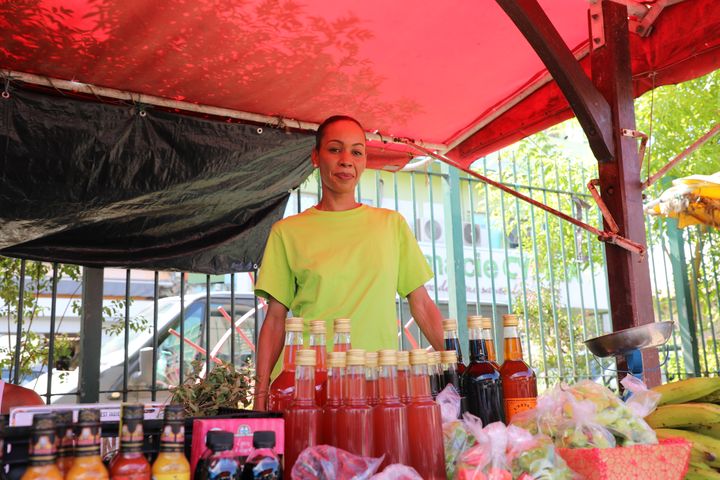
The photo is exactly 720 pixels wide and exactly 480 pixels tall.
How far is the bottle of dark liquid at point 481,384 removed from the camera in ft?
4.61

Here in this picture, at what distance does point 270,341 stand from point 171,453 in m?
1.21

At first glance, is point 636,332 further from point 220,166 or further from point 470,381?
point 220,166

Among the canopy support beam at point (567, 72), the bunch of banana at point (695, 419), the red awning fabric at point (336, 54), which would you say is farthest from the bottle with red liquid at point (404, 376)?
the red awning fabric at point (336, 54)

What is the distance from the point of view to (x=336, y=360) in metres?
1.16

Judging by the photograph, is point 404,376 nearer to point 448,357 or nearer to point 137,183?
point 448,357

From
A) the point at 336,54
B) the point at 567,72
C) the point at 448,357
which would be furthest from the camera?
the point at 336,54

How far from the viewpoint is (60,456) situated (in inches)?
34.5

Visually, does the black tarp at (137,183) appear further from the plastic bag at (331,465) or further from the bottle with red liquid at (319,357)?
the plastic bag at (331,465)

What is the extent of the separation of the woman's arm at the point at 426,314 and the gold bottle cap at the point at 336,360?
100cm

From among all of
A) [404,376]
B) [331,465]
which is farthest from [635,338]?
[331,465]

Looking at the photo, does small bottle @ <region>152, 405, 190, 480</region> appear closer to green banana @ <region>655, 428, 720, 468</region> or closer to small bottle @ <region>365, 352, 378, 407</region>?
small bottle @ <region>365, 352, 378, 407</region>

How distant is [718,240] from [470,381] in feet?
21.5

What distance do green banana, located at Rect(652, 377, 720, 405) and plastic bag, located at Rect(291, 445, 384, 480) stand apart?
987 mm

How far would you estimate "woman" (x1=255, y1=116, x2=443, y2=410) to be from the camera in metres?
2.09
